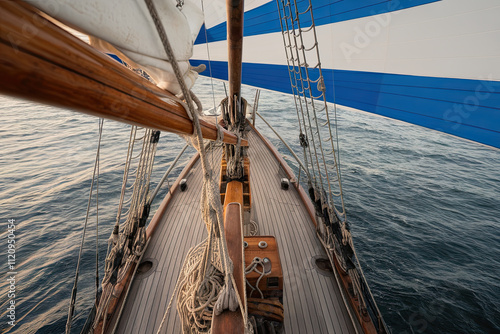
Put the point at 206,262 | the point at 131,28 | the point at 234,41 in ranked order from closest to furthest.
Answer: the point at 131,28 → the point at 206,262 → the point at 234,41

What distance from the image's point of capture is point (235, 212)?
2100 mm

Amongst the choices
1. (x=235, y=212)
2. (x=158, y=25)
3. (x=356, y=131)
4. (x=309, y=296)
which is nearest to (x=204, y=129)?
(x=158, y=25)

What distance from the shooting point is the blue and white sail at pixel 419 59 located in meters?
2.00

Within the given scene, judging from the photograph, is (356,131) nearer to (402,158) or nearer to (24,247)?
(402,158)

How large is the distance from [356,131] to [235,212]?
38.0ft

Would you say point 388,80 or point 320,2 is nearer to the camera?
point 388,80

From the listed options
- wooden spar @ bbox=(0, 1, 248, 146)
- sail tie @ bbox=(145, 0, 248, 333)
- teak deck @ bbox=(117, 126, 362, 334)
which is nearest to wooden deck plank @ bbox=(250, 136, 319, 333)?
teak deck @ bbox=(117, 126, 362, 334)

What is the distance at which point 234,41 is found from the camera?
241 centimetres

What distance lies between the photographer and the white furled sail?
1.92 ft
